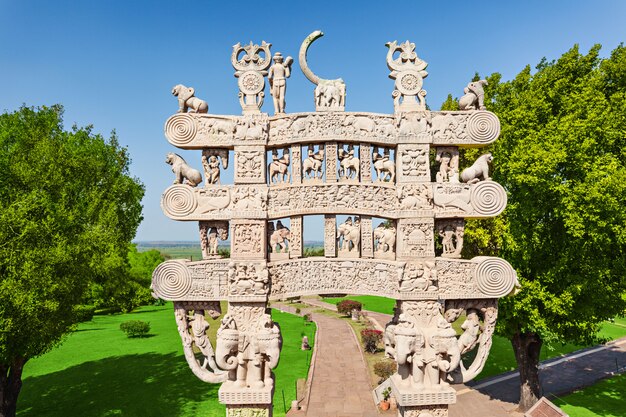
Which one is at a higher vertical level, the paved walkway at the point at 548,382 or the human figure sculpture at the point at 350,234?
the human figure sculpture at the point at 350,234

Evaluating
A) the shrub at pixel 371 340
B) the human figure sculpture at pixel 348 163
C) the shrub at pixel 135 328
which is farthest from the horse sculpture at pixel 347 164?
the shrub at pixel 135 328

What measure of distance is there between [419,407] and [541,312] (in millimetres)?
7160

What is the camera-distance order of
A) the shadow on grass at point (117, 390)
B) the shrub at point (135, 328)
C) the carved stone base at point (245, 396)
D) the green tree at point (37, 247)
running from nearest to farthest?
the carved stone base at point (245, 396), the green tree at point (37, 247), the shadow on grass at point (117, 390), the shrub at point (135, 328)

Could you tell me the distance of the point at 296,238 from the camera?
8.66 m

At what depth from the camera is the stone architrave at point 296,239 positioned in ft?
28.3

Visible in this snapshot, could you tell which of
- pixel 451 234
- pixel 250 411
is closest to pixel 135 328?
pixel 250 411

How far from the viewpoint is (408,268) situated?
8.23m

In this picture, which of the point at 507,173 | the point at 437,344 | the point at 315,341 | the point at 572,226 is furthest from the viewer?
the point at 315,341

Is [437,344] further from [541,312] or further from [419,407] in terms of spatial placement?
[541,312]

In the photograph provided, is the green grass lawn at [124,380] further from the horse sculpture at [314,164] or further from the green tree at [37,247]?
the horse sculpture at [314,164]

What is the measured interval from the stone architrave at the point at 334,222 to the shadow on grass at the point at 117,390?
9.15 meters

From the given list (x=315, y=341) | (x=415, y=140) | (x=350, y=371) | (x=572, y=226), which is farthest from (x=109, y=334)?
(x=572, y=226)

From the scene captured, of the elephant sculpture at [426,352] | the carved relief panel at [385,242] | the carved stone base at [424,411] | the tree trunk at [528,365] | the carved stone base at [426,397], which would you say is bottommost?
the tree trunk at [528,365]

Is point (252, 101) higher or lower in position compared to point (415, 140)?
higher
